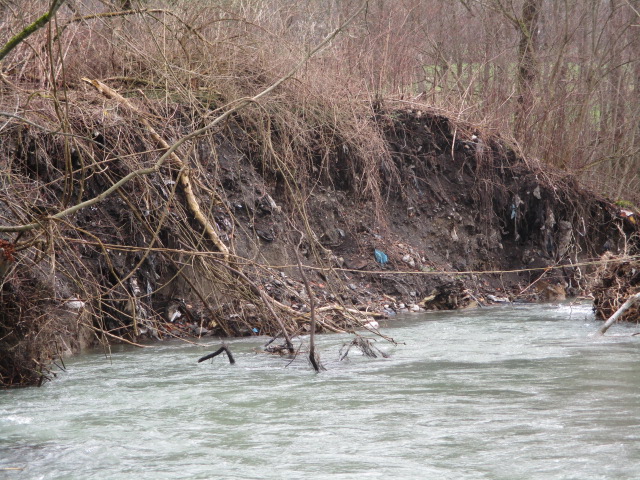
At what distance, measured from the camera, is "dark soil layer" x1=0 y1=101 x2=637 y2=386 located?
6324 mm

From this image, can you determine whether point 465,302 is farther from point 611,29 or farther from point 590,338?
point 611,29

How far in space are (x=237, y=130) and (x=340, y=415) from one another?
6.34 metres

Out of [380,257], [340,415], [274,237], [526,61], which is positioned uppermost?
[526,61]

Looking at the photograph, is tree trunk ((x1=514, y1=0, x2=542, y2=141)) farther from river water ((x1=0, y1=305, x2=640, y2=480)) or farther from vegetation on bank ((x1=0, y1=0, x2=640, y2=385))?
river water ((x1=0, y1=305, x2=640, y2=480))

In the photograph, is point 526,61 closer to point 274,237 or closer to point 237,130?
point 237,130

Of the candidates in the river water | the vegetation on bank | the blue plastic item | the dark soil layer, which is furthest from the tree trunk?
the river water

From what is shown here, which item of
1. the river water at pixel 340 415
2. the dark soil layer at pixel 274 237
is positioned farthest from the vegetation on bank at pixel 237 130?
the river water at pixel 340 415

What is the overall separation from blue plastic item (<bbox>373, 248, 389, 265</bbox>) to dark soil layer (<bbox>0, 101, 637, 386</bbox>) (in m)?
0.06

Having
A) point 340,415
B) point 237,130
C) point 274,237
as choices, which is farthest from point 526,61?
point 340,415

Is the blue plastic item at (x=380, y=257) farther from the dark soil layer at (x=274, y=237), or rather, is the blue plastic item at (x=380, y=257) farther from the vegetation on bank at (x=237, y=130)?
the vegetation on bank at (x=237, y=130)

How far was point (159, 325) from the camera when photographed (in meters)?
8.62

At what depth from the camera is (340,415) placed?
4.89 meters

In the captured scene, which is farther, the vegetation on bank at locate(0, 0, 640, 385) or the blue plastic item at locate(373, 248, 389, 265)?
the blue plastic item at locate(373, 248, 389, 265)

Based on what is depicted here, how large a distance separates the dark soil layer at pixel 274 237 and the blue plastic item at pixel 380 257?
58 mm
